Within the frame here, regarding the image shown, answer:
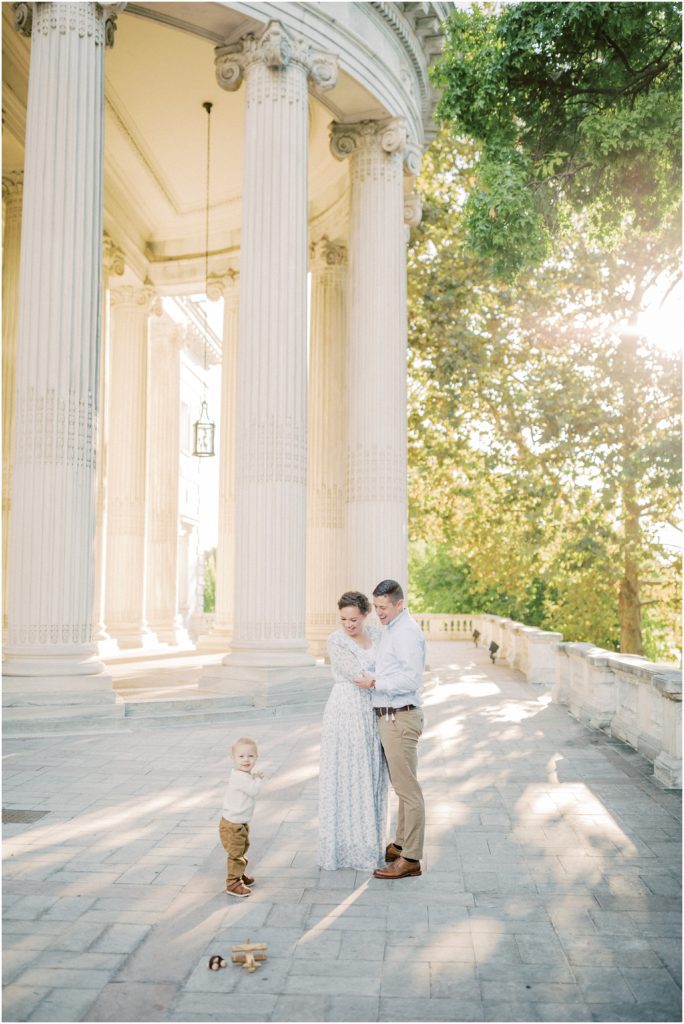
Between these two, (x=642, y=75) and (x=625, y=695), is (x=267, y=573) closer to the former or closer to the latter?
(x=625, y=695)

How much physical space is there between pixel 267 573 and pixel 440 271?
646 inches

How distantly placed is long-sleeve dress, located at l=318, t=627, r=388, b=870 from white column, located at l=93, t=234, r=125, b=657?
59.4 feet

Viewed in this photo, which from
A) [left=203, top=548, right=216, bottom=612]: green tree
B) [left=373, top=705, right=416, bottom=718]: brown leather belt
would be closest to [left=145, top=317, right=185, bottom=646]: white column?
[left=373, top=705, right=416, bottom=718]: brown leather belt

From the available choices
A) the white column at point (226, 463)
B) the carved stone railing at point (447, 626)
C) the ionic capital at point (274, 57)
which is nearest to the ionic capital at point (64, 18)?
the ionic capital at point (274, 57)

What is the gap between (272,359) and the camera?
15688 mm

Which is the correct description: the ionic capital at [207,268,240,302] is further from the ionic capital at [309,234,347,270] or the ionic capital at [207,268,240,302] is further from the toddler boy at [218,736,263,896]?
the toddler boy at [218,736,263,896]

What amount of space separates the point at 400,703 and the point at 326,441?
1689cm

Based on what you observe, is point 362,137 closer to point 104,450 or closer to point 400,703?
point 104,450

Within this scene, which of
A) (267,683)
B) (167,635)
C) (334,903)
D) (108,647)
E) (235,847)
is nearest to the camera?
(334,903)

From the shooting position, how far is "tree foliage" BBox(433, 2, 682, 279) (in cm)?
973

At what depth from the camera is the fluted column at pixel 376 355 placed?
18.7 metres

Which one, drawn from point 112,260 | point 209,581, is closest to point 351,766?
point 112,260

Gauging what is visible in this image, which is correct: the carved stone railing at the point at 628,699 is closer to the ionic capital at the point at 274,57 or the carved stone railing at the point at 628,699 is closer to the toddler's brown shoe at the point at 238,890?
the toddler's brown shoe at the point at 238,890

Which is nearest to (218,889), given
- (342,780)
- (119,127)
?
(342,780)
